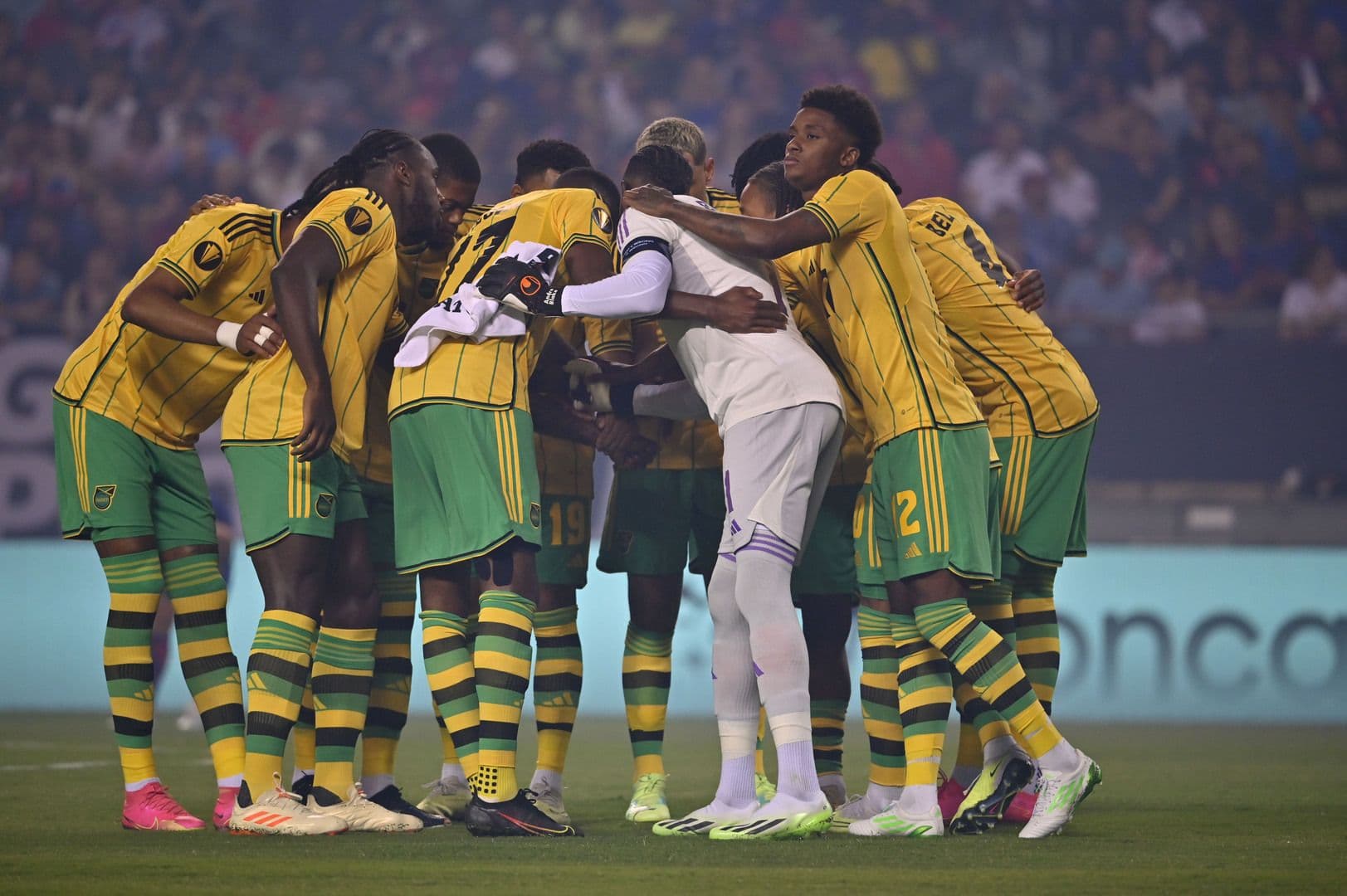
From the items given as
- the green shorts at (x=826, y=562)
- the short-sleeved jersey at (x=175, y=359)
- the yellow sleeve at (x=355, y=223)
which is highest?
the yellow sleeve at (x=355, y=223)

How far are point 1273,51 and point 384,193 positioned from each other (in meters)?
11.6

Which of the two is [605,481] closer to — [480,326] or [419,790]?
[419,790]

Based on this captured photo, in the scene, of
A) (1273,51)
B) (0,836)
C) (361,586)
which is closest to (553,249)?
(361,586)

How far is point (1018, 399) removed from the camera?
5.56 meters

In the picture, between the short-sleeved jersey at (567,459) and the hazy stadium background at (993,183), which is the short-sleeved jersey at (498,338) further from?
the hazy stadium background at (993,183)

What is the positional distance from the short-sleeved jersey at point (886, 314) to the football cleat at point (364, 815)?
1926mm

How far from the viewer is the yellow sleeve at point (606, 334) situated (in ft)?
19.3

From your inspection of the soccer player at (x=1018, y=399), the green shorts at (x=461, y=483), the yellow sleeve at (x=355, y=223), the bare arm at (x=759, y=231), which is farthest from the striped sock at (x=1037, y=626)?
the yellow sleeve at (x=355, y=223)

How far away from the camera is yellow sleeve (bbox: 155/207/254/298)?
507 centimetres

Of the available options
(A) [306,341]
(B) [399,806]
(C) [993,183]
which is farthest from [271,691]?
(C) [993,183]

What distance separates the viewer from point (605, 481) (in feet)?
36.8

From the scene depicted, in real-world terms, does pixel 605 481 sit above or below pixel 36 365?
below

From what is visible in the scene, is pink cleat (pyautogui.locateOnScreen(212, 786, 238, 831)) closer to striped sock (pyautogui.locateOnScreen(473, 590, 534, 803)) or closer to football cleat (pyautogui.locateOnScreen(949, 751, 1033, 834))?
striped sock (pyautogui.locateOnScreen(473, 590, 534, 803))

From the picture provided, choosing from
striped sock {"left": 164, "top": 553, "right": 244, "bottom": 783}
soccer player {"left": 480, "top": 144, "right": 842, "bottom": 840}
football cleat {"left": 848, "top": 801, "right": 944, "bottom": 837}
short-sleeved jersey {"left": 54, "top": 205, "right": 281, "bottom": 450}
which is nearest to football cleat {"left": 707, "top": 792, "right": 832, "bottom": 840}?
soccer player {"left": 480, "top": 144, "right": 842, "bottom": 840}
